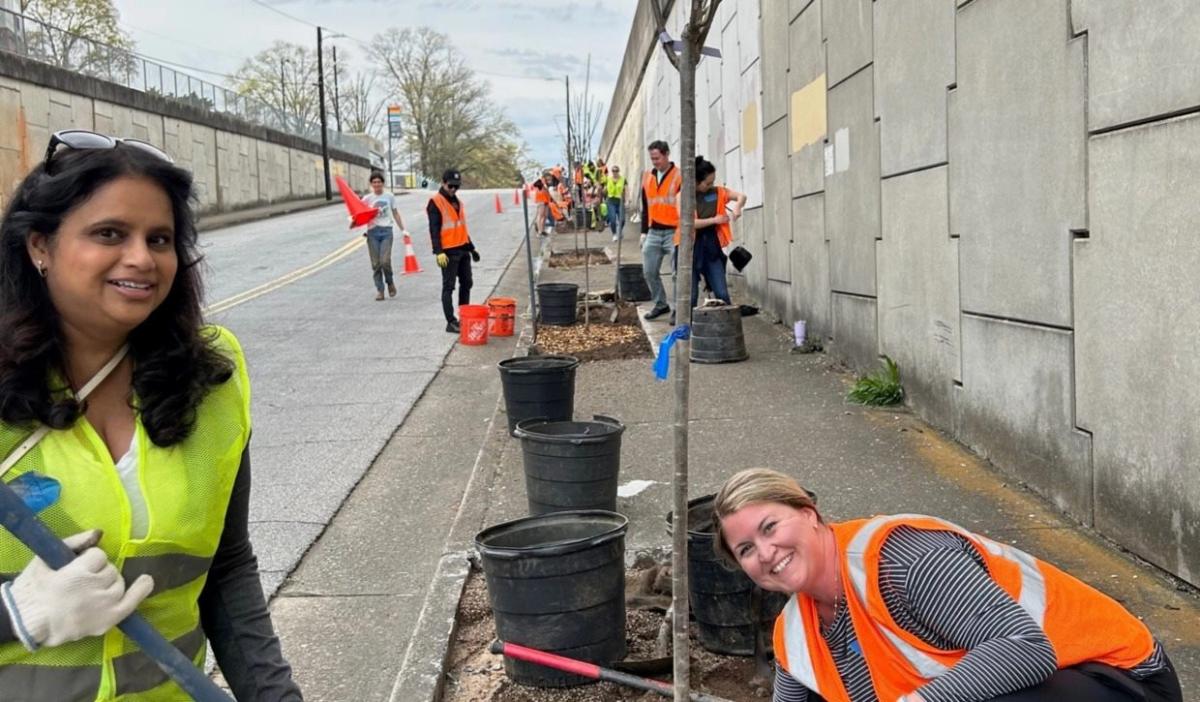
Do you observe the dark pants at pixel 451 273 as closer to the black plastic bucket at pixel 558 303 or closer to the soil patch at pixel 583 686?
the black plastic bucket at pixel 558 303

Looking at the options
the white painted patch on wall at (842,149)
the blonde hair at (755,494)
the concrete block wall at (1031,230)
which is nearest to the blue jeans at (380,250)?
the concrete block wall at (1031,230)

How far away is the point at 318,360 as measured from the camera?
10297 millimetres

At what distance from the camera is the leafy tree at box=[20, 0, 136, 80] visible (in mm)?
27750

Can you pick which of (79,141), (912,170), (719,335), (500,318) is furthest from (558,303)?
(79,141)

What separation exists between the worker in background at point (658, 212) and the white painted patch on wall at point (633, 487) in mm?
5430

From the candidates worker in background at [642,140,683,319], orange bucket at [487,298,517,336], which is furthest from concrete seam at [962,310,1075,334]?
orange bucket at [487,298,517,336]

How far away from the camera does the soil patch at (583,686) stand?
3520 millimetres

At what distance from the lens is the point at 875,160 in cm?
736

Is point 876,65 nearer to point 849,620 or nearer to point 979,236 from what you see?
point 979,236

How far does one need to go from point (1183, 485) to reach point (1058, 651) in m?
1.95

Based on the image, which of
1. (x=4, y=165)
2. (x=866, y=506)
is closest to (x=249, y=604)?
(x=866, y=506)

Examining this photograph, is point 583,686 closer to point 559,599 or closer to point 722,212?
point 559,599

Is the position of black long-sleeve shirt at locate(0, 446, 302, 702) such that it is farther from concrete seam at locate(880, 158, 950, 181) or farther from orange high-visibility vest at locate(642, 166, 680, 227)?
orange high-visibility vest at locate(642, 166, 680, 227)

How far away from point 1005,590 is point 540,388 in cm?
462
